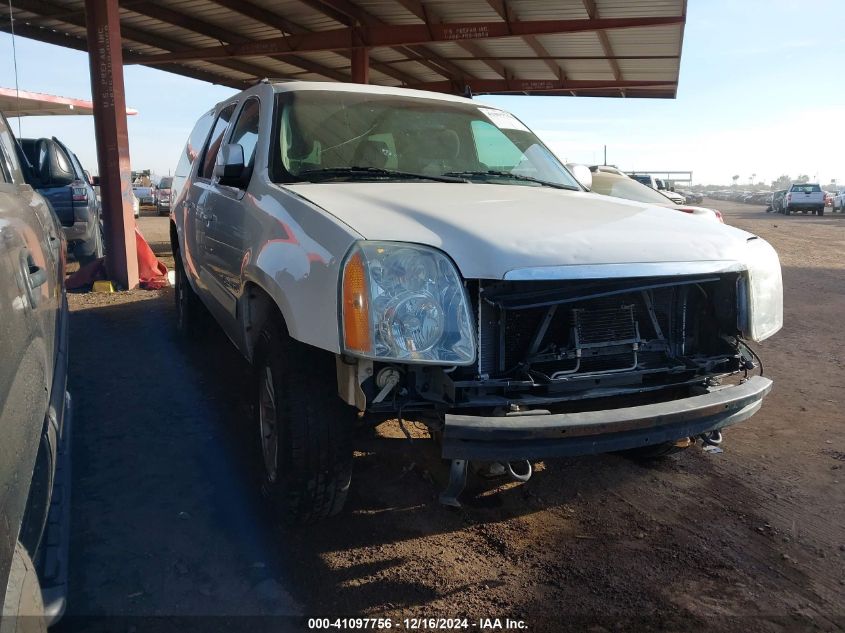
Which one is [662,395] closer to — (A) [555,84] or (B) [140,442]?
(B) [140,442]

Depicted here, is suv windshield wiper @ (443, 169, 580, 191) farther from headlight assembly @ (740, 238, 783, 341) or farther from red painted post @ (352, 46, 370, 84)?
red painted post @ (352, 46, 370, 84)

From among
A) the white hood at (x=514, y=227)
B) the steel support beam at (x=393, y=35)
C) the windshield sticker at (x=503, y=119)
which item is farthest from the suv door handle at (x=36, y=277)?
the steel support beam at (x=393, y=35)

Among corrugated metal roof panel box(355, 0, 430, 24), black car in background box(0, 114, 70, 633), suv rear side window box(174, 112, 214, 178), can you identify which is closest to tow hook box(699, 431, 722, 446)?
black car in background box(0, 114, 70, 633)

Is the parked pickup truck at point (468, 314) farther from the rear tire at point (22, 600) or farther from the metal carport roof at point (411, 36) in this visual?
the metal carport roof at point (411, 36)

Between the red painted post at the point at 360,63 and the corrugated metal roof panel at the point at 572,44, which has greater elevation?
the corrugated metal roof panel at the point at 572,44

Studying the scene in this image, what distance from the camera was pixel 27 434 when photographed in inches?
63.2

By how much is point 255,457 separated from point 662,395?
2.19 m

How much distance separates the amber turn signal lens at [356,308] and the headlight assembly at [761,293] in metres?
1.67

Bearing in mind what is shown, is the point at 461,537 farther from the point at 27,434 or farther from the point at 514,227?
the point at 27,434

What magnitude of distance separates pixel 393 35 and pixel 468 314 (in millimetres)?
10945

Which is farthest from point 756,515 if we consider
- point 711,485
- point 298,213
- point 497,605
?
point 298,213

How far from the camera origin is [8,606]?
4.49 feet

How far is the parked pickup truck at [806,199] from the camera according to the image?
36000mm

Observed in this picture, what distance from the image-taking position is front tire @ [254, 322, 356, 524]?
8.98ft
